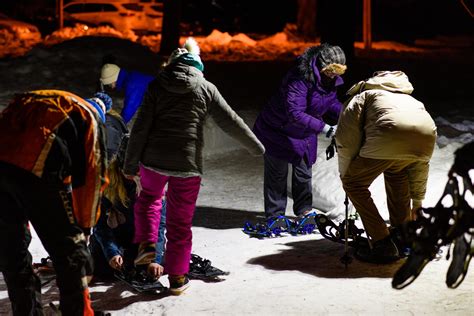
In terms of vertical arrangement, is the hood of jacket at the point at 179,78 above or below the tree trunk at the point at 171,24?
above

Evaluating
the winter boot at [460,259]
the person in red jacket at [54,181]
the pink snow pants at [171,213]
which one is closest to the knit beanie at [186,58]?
A: the pink snow pants at [171,213]

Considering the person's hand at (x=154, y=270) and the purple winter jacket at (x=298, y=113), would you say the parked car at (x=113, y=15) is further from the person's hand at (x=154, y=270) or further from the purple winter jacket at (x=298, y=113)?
the person's hand at (x=154, y=270)

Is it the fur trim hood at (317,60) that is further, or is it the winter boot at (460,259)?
the fur trim hood at (317,60)

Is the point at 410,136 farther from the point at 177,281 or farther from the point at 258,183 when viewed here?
the point at 258,183

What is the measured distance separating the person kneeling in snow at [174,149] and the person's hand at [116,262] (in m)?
0.18

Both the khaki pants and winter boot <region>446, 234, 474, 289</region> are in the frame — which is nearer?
winter boot <region>446, 234, 474, 289</region>

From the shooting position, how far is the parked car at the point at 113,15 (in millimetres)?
24391

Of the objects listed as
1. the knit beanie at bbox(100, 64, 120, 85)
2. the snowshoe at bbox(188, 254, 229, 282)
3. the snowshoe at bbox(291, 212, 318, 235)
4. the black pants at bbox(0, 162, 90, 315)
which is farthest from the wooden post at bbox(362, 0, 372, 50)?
the black pants at bbox(0, 162, 90, 315)

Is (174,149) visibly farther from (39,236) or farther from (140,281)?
(39,236)

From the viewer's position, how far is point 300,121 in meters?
8.25

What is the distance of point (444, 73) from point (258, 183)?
27.2 feet

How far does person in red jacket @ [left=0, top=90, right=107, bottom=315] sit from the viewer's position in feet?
16.3

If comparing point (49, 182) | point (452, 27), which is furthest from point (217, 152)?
point (452, 27)

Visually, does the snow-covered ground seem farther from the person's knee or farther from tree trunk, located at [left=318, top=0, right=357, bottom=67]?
tree trunk, located at [left=318, top=0, right=357, bottom=67]
